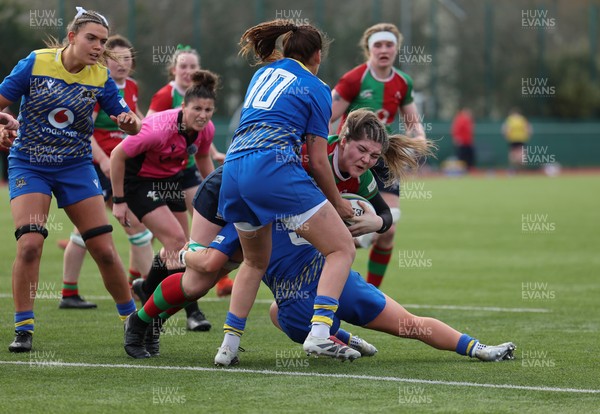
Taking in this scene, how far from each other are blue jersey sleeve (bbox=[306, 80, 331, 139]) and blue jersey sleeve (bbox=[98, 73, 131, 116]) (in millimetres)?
1625

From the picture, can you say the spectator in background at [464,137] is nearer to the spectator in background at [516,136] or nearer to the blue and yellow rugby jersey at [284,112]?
the spectator in background at [516,136]

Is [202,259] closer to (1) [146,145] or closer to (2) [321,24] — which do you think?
(1) [146,145]

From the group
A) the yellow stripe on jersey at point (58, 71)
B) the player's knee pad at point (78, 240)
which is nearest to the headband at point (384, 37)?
the player's knee pad at point (78, 240)

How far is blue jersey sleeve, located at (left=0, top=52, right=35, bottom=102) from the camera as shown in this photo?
627 centimetres

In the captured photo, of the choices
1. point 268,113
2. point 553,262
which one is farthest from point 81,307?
point 553,262

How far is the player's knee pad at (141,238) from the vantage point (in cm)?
855

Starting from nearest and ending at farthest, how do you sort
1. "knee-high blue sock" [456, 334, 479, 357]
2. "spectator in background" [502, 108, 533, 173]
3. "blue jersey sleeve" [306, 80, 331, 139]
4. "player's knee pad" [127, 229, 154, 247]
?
1. "blue jersey sleeve" [306, 80, 331, 139]
2. "knee-high blue sock" [456, 334, 479, 357]
3. "player's knee pad" [127, 229, 154, 247]
4. "spectator in background" [502, 108, 533, 173]

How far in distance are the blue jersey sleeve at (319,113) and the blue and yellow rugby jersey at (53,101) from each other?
1.67 metres

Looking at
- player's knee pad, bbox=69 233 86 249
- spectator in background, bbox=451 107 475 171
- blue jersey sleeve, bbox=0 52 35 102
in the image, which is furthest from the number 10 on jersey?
spectator in background, bbox=451 107 475 171

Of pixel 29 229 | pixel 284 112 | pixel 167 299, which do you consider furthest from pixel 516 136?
pixel 284 112

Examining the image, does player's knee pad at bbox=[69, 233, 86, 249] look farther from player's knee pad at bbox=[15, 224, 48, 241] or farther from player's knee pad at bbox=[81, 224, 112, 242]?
player's knee pad at bbox=[15, 224, 48, 241]

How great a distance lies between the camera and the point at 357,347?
623 cm

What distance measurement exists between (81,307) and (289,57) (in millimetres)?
3590

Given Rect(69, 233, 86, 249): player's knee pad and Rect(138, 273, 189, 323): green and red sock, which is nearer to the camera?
Rect(138, 273, 189, 323): green and red sock
